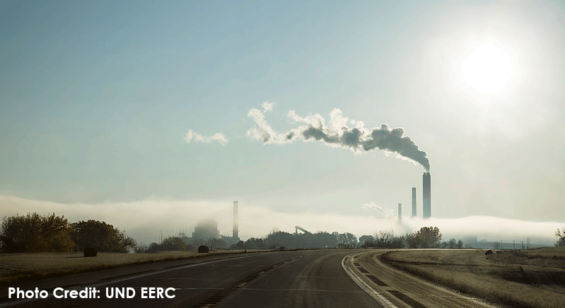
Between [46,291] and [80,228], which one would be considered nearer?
[46,291]

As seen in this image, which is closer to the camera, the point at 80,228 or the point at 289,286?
the point at 289,286

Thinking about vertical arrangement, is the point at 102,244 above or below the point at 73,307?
below

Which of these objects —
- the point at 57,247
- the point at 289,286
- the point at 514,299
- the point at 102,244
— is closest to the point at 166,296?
the point at 289,286

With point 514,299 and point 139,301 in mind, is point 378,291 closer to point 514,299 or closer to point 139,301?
point 514,299

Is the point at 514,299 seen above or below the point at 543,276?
above

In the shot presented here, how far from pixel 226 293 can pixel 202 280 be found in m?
5.13

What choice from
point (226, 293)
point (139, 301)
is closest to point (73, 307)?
point (139, 301)

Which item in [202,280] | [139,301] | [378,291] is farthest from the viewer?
[202,280]

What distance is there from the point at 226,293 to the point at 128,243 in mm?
118371

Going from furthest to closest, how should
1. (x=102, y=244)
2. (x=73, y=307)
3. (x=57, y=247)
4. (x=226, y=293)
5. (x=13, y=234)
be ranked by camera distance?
1. (x=102, y=244)
2. (x=57, y=247)
3. (x=13, y=234)
4. (x=226, y=293)
5. (x=73, y=307)

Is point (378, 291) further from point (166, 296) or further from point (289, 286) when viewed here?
point (166, 296)

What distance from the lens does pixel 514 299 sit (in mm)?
17016

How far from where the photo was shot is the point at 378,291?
1842 centimetres

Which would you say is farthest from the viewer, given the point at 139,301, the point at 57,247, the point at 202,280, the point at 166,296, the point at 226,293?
the point at 57,247
